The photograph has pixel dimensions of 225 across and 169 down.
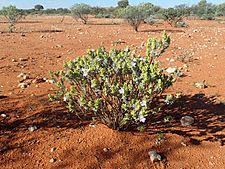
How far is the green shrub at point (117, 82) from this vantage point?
3768 millimetres

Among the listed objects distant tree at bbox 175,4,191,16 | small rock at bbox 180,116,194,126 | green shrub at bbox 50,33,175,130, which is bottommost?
distant tree at bbox 175,4,191,16

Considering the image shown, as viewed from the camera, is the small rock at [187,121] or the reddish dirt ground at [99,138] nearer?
the reddish dirt ground at [99,138]

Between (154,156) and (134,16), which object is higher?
(154,156)

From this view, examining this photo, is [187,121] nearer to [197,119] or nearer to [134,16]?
[197,119]

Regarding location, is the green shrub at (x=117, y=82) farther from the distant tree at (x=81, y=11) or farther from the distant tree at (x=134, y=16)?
the distant tree at (x=81, y=11)

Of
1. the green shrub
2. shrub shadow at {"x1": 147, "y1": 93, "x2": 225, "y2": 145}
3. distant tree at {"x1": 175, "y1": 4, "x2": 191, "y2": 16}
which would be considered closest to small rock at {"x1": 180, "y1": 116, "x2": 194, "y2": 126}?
shrub shadow at {"x1": 147, "y1": 93, "x2": 225, "y2": 145}

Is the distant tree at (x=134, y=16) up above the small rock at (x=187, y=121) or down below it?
below

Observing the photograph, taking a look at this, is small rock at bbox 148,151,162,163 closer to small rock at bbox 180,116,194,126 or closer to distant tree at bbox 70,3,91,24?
small rock at bbox 180,116,194,126

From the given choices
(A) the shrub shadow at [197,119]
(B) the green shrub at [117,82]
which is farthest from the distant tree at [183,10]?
(B) the green shrub at [117,82]

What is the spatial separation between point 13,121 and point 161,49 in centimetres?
214

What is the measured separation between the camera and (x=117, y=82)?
156 inches

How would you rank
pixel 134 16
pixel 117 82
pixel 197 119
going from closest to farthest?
pixel 117 82 → pixel 197 119 → pixel 134 16

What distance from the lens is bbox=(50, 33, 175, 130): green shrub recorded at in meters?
3.77

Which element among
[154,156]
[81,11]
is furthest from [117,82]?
[81,11]
